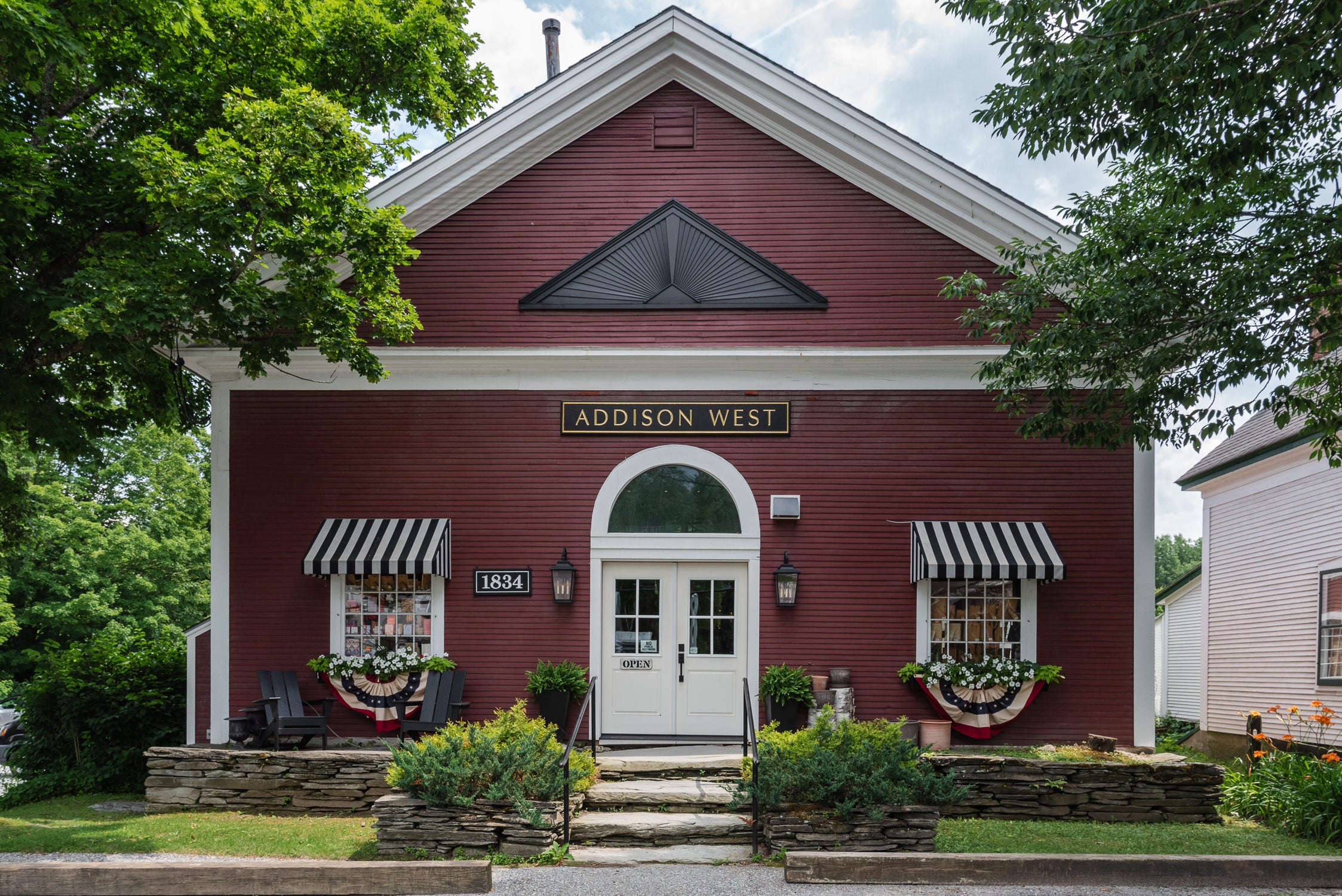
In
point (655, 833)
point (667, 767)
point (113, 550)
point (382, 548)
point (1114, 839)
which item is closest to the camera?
point (655, 833)

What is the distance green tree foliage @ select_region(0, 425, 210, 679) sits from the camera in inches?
1115

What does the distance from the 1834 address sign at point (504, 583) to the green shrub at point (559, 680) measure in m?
0.86

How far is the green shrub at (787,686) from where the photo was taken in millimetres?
10961

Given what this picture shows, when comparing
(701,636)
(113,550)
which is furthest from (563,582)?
(113,550)

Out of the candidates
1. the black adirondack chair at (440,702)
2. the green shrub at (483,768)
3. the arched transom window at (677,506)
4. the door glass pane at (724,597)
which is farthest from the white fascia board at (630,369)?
the green shrub at (483,768)

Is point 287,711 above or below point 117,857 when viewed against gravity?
above

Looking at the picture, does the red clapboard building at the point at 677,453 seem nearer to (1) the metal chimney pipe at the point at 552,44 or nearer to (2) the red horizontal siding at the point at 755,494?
(2) the red horizontal siding at the point at 755,494

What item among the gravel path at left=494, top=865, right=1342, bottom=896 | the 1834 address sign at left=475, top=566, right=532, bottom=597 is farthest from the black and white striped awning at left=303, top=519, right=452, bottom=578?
the gravel path at left=494, top=865, right=1342, bottom=896

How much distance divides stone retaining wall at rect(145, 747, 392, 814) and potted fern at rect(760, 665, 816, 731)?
13.0 ft

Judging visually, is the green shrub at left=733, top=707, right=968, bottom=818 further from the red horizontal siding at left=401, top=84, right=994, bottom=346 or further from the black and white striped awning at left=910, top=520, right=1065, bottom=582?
the red horizontal siding at left=401, top=84, right=994, bottom=346

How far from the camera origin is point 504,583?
37.6 ft

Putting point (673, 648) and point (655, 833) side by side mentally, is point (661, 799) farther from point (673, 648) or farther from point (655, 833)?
point (673, 648)

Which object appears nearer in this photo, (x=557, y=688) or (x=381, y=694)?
(x=557, y=688)

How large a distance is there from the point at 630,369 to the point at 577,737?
4.08 metres
